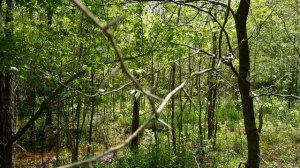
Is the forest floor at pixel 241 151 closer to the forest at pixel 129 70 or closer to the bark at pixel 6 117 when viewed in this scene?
the forest at pixel 129 70

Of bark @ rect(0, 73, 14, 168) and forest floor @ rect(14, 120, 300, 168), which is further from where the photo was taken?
forest floor @ rect(14, 120, 300, 168)

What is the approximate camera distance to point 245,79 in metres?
2.23

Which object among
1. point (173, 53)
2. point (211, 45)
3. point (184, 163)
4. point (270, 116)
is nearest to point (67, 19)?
point (173, 53)

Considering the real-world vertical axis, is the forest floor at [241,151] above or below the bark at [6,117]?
below

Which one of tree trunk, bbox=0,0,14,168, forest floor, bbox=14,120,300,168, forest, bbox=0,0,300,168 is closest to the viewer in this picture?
forest, bbox=0,0,300,168

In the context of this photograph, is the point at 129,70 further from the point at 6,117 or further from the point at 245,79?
the point at 6,117

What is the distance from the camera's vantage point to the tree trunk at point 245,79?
7.11 ft

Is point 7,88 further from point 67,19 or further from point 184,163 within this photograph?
point 184,163

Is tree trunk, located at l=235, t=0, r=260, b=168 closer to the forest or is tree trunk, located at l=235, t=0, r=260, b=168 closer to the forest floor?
the forest

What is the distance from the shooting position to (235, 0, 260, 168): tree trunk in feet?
7.11

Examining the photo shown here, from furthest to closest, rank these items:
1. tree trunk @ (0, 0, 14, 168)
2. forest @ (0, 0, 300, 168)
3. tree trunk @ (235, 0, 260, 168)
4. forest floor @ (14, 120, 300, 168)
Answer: forest floor @ (14, 120, 300, 168) → tree trunk @ (0, 0, 14, 168) → tree trunk @ (235, 0, 260, 168) → forest @ (0, 0, 300, 168)

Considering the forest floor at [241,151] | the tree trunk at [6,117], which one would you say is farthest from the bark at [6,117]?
the forest floor at [241,151]

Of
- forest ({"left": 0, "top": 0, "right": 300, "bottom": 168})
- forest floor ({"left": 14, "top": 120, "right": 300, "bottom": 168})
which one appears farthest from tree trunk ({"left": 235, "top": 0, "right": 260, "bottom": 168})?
forest floor ({"left": 14, "top": 120, "right": 300, "bottom": 168})

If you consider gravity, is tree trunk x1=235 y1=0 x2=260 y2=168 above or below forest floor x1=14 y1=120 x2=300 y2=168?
above
